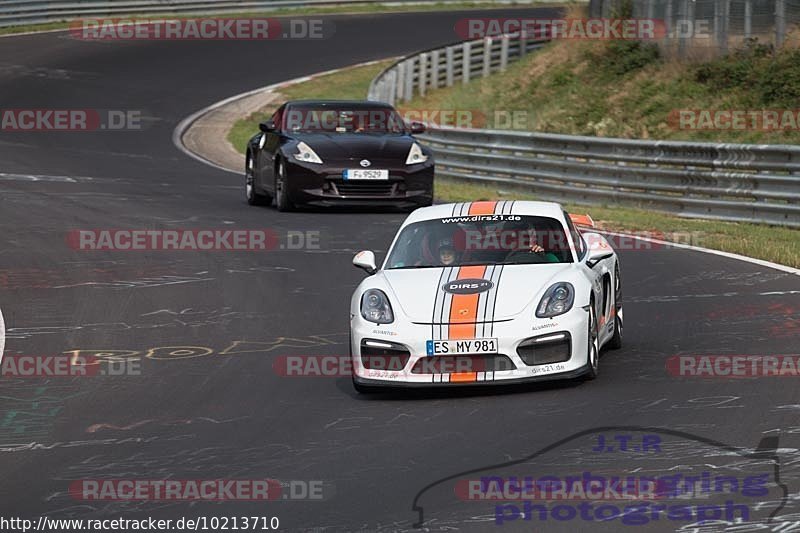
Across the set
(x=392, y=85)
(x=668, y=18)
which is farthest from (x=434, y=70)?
(x=668, y=18)

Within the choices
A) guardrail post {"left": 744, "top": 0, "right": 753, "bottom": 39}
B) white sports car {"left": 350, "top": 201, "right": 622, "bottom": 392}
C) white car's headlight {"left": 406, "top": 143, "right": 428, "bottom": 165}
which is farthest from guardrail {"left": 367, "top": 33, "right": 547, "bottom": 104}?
white sports car {"left": 350, "top": 201, "right": 622, "bottom": 392}

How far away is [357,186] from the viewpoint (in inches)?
767

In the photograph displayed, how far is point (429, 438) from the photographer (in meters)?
8.11

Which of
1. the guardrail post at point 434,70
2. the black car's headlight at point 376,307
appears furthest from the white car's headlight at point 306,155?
the guardrail post at point 434,70

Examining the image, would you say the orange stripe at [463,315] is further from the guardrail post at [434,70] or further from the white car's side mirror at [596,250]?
the guardrail post at [434,70]

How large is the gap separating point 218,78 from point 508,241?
93.3 feet

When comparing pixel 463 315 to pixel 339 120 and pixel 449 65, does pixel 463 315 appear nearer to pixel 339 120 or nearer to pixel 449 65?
pixel 339 120

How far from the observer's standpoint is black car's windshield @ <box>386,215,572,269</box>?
405 inches

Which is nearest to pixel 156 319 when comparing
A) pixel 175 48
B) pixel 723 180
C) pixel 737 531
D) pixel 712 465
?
pixel 712 465

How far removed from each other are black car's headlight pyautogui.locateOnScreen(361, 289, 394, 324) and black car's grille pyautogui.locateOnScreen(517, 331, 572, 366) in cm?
88

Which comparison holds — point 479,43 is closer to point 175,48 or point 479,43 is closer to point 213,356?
point 175,48

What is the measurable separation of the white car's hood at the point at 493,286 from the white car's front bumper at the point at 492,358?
12 cm

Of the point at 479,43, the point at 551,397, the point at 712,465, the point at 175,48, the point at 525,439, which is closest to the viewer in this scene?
the point at 712,465

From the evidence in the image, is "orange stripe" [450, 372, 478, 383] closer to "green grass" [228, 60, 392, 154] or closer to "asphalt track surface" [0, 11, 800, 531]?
"asphalt track surface" [0, 11, 800, 531]
